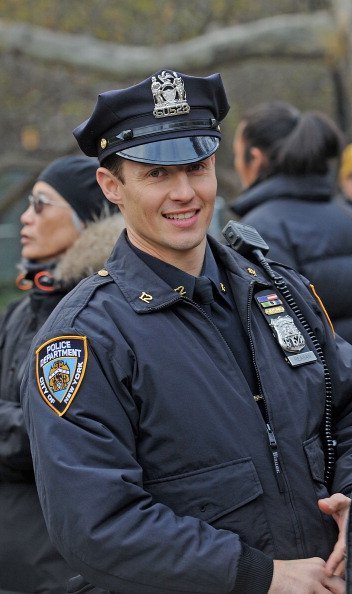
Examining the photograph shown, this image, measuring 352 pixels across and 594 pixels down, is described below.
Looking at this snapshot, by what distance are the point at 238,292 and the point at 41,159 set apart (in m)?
13.0

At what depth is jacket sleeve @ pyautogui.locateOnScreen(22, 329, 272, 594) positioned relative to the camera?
2297 mm

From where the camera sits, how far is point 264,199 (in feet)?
14.7

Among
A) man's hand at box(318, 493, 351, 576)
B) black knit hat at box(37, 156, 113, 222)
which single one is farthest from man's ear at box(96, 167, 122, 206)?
black knit hat at box(37, 156, 113, 222)

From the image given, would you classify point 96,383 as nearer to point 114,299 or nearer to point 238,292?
point 114,299

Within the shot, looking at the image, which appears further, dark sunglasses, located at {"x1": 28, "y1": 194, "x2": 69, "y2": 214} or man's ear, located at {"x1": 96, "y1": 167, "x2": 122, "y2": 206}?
dark sunglasses, located at {"x1": 28, "y1": 194, "x2": 69, "y2": 214}

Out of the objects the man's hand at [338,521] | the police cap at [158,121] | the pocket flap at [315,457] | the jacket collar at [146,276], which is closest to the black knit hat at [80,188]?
the jacket collar at [146,276]

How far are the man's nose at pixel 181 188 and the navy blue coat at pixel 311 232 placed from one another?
1712 mm

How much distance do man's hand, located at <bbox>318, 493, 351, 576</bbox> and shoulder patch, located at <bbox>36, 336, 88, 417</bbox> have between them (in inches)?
25.6

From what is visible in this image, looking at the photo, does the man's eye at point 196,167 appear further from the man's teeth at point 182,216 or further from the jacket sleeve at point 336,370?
the jacket sleeve at point 336,370

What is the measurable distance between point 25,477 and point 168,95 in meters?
1.49

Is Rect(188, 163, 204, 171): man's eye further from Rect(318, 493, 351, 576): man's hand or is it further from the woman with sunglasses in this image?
the woman with sunglasses

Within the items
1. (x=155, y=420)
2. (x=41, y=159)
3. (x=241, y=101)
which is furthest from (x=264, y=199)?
(x=241, y=101)

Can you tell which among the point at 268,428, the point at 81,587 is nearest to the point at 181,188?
the point at 268,428

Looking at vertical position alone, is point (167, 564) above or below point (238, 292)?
below
